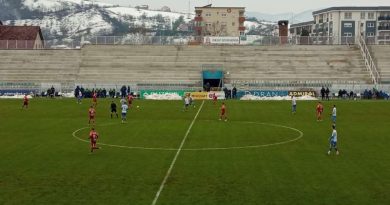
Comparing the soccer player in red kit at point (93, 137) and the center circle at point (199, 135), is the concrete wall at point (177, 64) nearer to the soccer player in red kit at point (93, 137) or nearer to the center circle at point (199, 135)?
the center circle at point (199, 135)

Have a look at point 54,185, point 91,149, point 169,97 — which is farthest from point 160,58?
point 54,185

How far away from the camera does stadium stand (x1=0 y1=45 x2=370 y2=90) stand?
285ft

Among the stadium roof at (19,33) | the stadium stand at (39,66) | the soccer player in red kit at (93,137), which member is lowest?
the soccer player in red kit at (93,137)

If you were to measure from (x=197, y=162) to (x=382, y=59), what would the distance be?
7112 cm

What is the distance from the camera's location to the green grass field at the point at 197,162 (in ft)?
70.7

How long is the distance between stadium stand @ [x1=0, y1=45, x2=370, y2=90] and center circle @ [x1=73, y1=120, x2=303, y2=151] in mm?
39486

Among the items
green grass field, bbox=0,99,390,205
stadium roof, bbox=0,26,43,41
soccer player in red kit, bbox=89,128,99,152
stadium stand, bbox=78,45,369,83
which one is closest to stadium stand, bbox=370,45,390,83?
stadium stand, bbox=78,45,369,83

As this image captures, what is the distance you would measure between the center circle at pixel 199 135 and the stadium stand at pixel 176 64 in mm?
39486

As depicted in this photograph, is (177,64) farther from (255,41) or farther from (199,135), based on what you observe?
(199,135)

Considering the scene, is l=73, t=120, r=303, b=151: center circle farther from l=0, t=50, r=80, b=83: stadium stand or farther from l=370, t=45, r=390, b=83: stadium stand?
l=370, t=45, r=390, b=83: stadium stand

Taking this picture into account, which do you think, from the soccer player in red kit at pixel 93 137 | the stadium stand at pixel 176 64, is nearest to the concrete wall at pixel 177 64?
the stadium stand at pixel 176 64

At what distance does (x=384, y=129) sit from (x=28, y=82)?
5892cm

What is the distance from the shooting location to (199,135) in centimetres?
3859

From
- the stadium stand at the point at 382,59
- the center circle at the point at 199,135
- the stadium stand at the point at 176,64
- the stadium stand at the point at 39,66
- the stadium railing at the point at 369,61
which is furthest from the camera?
the stadium stand at the point at 176,64
